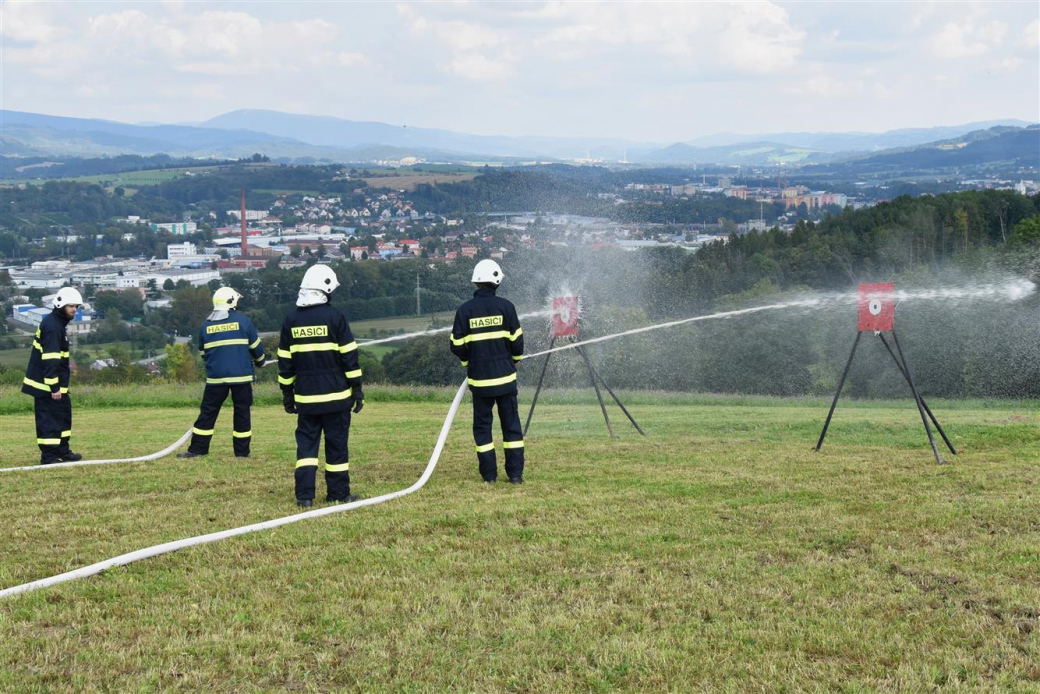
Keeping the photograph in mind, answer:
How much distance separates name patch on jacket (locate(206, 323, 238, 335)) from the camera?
12781 mm

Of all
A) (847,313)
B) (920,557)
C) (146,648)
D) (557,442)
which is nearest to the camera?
(146,648)

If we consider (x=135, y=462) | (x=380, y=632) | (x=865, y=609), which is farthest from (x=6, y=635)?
(x=135, y=462)

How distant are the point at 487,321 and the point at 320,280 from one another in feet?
6.35

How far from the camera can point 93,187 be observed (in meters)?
172

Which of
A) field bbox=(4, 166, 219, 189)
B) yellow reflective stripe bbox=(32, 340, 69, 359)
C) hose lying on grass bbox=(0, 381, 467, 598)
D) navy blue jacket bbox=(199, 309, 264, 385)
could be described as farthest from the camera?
field bbox=(4, 166, 219, 189)

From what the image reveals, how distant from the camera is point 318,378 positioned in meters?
9.66

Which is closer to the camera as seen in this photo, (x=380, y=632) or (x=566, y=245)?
(x=380, y=632)

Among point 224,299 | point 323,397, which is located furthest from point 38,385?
point 323,397

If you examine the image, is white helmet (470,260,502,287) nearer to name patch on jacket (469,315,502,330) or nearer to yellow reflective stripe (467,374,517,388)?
name patch on jacket (469,315,502,330)

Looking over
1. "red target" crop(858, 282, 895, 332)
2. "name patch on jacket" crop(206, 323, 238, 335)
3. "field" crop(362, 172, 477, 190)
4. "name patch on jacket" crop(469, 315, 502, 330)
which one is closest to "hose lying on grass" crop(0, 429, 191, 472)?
"name patch on jacket" crop(206, 323, 238, 335)

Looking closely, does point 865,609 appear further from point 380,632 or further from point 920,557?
point 380,632

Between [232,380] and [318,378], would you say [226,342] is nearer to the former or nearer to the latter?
[232,380]

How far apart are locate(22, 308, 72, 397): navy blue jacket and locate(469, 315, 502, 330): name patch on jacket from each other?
19.6 feet

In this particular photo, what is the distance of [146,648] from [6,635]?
968mm
